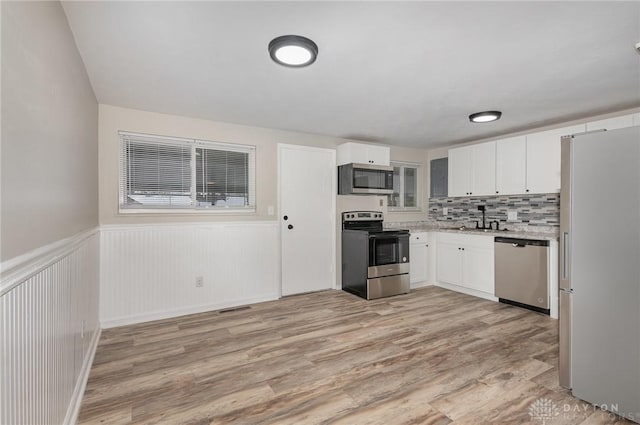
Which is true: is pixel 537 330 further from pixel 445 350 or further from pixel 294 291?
pixel 294 291

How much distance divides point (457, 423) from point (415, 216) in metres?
3.98

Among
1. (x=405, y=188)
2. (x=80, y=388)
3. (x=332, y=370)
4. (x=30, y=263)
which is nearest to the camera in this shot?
(x=30, y=263)

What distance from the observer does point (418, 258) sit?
472 centimetres

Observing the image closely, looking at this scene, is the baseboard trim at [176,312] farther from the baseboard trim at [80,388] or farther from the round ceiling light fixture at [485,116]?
the round ceiling light fixture at [485,116]

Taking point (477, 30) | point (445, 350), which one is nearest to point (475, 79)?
point (477, 30)

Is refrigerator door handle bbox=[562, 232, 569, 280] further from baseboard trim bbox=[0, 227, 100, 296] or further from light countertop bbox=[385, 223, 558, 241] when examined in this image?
baseboard trim bbox=[0, 227, 100, 296]

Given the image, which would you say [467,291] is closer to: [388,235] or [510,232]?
[510,232]

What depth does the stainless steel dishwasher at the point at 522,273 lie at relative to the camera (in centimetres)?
354

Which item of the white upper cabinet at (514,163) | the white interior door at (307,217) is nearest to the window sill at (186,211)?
the white interior door at (307,217)

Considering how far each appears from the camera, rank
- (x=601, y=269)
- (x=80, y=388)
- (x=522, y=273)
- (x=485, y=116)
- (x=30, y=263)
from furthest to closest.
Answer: (x=522, y=273)
(x=485, y=116)
(x=80, y=388)
(x=601, y=269)
(x=30, y=263)

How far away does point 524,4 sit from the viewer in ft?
5.30

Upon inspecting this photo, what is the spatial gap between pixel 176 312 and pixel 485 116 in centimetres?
404

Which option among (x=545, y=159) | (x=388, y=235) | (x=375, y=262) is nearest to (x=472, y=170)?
(x=545, y=159)

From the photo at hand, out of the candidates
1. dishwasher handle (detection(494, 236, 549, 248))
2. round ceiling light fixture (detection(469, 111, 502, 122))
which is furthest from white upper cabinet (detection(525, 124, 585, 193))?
round ceiling light fixture (detection(469, 111, 502, 122))
